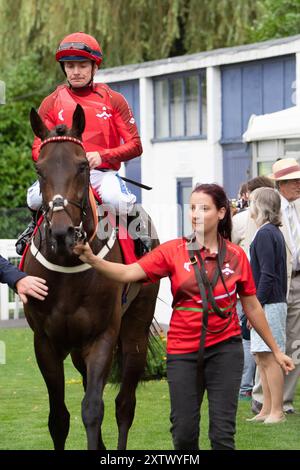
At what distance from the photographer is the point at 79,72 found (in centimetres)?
799

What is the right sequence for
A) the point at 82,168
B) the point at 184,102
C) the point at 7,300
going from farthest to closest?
1. the point at 184,102
2. the point at 7,300
3. the point at 82,168

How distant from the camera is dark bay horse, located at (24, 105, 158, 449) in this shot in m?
6.81

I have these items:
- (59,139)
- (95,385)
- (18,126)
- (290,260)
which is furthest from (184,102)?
(95,385)

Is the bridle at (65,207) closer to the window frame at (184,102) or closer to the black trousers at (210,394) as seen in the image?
the black trousers at (210,394)

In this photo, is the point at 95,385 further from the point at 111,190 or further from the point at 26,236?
the point at 111,190

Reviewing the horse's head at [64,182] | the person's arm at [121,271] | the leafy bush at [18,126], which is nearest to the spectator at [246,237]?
the horse's head at [64,182]

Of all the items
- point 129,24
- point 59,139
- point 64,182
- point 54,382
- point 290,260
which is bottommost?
point 54,382

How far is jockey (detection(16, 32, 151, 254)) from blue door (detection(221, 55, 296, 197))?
968 centimetres

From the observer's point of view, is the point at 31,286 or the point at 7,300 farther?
the point at 7,300

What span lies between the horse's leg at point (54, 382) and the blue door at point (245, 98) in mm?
10467

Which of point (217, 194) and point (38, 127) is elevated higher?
point (38, 127)

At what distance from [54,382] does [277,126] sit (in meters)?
5.88

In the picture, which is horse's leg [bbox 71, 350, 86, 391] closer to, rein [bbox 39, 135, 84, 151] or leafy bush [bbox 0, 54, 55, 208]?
rein [bbox 39, 135, 84, 151]
